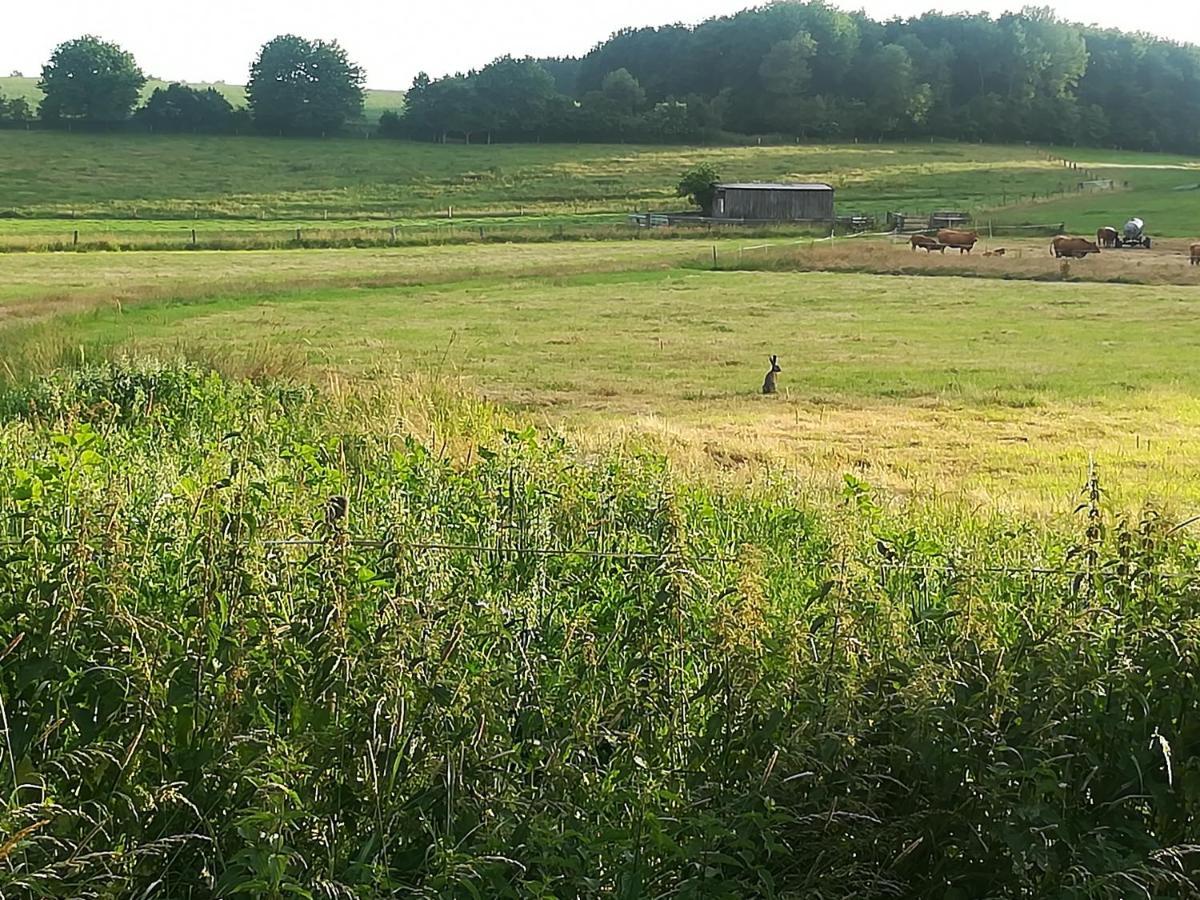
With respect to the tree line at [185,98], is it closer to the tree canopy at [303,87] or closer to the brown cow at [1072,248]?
the tree canopy at [303,87]

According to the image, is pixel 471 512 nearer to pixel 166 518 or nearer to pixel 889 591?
pixel 166 518

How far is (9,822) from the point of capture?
3840 millimetres

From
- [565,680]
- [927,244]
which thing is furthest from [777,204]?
[565,680]

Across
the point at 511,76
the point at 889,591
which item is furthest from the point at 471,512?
the point at 511,76

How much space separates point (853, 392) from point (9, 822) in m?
16.9

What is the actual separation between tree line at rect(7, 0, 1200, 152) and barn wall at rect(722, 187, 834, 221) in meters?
43.6

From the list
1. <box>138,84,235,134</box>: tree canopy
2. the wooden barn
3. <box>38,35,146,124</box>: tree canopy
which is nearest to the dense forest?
<box>138,84,235,134</box>: tree canopy

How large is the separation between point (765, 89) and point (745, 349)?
360 ft

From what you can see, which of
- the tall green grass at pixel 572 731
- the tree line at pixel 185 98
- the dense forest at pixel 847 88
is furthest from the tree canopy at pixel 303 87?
the tall green grass at pixel 572 731

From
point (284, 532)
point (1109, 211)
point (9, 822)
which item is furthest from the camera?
point (1109, 211)

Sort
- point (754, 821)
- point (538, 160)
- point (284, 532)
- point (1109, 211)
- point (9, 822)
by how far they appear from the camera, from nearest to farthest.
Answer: point (9, 822)
point (754, 821)
point (284, 532)
point (1109, 211)
point (538, 160)

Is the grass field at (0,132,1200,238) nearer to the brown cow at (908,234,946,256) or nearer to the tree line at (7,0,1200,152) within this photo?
the tree line at (7,0,1200,152)

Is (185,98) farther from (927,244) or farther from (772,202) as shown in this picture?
(927,244)

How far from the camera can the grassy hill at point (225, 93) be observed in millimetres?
131875
